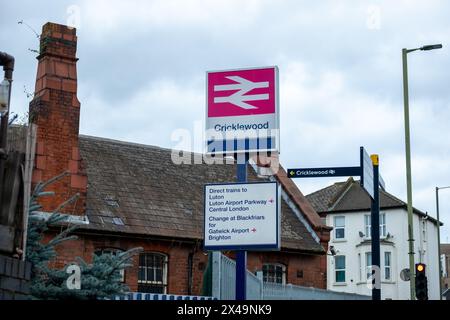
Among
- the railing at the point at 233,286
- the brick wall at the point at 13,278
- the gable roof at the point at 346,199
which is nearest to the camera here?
the brick wall at the point at 13,278

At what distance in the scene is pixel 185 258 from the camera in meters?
26.3

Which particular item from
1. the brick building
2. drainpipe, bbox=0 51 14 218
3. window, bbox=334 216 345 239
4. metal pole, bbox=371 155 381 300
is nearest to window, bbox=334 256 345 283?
window, bbox=334 216 345 239

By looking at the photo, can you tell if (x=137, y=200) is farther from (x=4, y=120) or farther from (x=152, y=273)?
(x=4, y=120)

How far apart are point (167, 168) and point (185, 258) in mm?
4632

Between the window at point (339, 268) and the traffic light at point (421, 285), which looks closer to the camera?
the traffic light at point (421, 285)

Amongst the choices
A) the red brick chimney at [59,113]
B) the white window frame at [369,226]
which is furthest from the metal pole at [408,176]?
the white window frame at [369,226]

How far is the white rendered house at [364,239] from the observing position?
58438 millimetres

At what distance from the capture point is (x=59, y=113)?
23.5 metres

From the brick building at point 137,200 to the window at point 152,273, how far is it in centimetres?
3

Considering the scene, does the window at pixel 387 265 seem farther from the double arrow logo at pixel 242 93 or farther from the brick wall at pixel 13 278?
the brick wall at pixel 13 278

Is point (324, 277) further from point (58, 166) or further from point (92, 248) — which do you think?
point (58, 166)

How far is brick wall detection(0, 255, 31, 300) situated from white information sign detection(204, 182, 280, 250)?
237 centimetres

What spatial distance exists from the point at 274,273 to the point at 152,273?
492 cm
